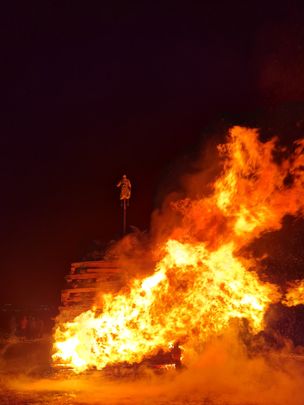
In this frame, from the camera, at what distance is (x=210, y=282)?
34.6ft

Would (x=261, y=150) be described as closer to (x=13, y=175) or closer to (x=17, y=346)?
(x=17, y=346)

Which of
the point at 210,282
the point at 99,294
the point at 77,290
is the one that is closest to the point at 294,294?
the point at 210,282

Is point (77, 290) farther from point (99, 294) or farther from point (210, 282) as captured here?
point (210, 282)

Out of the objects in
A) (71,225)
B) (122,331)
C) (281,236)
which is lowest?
(122,331)

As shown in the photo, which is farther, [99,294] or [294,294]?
[294,294]

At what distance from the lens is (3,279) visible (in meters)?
23.3

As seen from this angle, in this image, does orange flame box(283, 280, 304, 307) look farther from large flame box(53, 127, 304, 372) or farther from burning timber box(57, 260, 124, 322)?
→ burning timber box(57, 260, 124, 322)

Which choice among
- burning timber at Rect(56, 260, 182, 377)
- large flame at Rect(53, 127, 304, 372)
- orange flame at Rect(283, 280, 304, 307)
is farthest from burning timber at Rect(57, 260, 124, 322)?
orange flame at Rect(283, 280, 304, 307)

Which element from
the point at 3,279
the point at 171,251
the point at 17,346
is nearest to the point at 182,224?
the point at 171,251

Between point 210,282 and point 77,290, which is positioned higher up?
point 77,290

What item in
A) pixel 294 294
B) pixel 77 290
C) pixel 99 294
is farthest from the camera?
pixel 294 294

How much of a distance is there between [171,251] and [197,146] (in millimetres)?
13684

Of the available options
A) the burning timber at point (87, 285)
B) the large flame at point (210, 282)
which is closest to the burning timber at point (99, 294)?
the burning timber at point (87, 285)

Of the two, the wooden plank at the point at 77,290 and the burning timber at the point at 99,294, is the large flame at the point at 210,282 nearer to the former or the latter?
the burning timber at the point at 99,294
